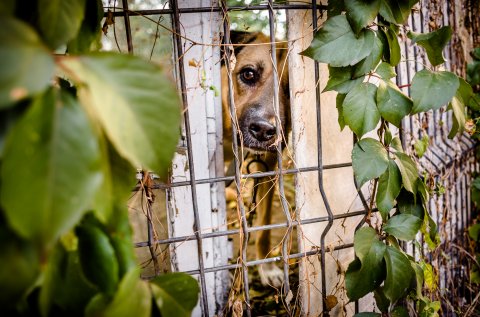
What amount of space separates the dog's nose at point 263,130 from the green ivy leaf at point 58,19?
1743 mm

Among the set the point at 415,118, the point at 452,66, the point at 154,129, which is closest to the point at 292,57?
the point at 415,118

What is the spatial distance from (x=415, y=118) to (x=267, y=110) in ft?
3.15

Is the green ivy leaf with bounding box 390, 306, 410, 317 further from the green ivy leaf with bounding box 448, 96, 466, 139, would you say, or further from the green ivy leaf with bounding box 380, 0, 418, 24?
the green ivy leaf with bounding box 380, 0, 418, 24

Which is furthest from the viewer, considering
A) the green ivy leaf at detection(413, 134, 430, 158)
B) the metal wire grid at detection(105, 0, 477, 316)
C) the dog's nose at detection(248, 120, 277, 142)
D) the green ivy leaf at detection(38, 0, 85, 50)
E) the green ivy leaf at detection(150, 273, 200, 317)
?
the dog's nose at detection(248, 120, 277, 142)

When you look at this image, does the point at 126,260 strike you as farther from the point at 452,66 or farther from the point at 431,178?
the point at 452,66

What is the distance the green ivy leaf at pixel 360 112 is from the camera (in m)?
1.06

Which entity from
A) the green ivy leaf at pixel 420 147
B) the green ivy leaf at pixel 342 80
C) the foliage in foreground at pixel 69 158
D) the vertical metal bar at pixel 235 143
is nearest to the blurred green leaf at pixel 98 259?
the foliage in foreground at pixel 69 158

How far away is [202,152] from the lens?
1.49 meters

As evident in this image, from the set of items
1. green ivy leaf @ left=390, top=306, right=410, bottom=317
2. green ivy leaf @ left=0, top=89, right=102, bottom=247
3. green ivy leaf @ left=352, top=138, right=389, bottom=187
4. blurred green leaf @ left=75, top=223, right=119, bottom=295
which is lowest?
green ivy leaf @ left=390, top=306, right=410, bottom=317

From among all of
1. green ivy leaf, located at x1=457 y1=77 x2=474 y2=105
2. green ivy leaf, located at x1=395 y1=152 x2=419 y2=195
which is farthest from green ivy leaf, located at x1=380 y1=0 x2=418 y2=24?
green ivy leaf, located at x1=395 y1=152 x2=419 y2=195

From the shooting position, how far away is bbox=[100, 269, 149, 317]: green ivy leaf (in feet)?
1.52

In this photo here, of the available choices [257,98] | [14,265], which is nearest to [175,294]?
[14,265]

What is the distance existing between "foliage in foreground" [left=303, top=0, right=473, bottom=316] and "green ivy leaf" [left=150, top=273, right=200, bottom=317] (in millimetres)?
666

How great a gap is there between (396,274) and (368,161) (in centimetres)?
39
